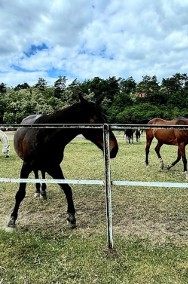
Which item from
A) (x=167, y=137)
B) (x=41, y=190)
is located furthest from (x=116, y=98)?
(x=41, y=190)

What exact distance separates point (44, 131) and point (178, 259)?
2337 millimetres

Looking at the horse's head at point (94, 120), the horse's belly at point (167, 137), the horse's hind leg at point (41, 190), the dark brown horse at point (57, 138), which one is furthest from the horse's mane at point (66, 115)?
the horse's belly at point (167, 137)

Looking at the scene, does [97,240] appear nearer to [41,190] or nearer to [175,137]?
[41,190]

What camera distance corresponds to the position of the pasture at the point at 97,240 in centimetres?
298

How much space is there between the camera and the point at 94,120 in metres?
3.81

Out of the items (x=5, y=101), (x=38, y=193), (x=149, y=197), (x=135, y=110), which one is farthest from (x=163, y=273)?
(x=135, y=110)

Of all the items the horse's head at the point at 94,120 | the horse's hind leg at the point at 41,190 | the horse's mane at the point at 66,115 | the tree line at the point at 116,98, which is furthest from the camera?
the tree line at the point at 116,98

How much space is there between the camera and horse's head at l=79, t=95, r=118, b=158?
377cm

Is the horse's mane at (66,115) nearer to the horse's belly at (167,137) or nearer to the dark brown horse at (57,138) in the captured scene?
the dark brown horse at (57,138)

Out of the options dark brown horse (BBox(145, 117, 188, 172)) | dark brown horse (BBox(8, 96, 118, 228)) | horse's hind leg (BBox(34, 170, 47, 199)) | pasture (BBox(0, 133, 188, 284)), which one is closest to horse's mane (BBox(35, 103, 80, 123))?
dark brown horse (BBox(8, 96, 118, 228))

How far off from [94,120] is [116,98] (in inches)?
2536

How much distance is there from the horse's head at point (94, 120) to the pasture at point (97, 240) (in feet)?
3.89

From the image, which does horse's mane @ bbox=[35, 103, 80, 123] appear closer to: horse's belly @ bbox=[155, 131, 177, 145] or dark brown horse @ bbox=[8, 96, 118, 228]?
dark brown horse @ bbox=[8, 96, 118, 228]

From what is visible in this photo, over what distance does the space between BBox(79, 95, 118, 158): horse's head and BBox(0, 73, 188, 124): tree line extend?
31167mm
